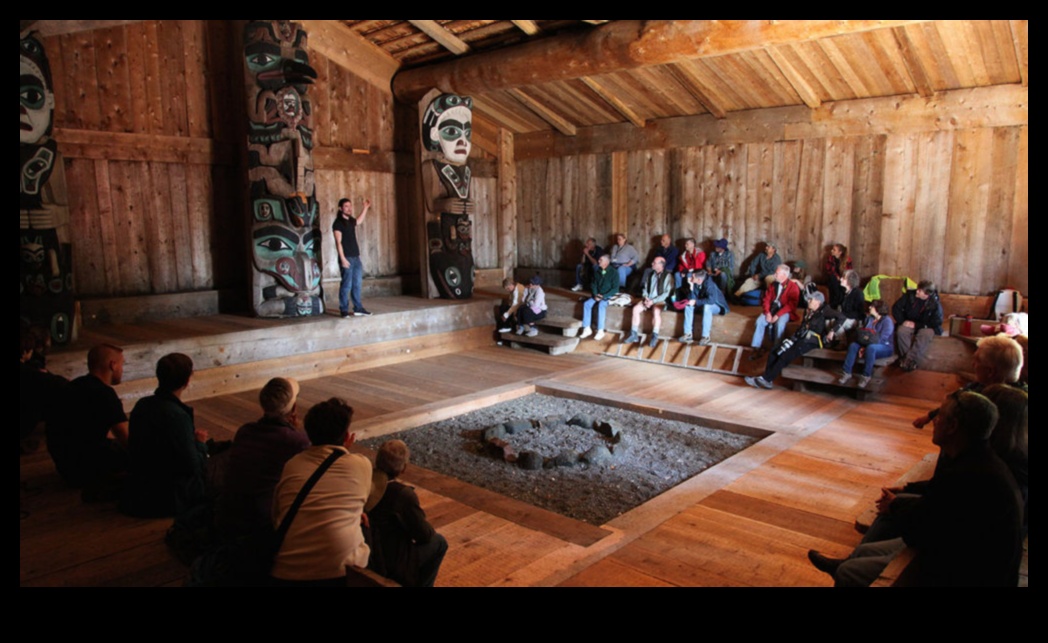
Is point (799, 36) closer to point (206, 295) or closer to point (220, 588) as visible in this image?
point (220, 588)

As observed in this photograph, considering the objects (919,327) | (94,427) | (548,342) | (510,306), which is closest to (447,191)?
(510,306)

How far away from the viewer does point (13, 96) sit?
2.73 meters

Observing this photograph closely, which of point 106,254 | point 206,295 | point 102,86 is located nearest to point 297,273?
point 206,295

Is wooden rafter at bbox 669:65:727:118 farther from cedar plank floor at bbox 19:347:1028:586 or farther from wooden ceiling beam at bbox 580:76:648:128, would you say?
cedar plank floor at bbox 19:347:1028:586

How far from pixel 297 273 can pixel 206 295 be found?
1499 mm

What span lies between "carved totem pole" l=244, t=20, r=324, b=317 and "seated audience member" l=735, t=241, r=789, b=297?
217 inches

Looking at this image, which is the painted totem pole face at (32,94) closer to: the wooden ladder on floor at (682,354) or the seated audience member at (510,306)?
the seated audience member at (510,306)

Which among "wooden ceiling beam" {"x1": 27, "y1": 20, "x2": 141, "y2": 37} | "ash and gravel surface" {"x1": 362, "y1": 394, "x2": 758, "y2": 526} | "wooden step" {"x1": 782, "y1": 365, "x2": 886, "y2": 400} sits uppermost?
"wooden ceiling beam" {"x1": 27, "y1": 20, "x2": 141, "y2": 37}

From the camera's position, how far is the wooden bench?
21.9 feet

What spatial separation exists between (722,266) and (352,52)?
594 centimetres

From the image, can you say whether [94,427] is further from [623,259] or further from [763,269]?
[763,269]

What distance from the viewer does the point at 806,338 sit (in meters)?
7.02

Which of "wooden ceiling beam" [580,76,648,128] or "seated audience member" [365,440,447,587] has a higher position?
"wooden ceiling beam" [580,76,648,128]

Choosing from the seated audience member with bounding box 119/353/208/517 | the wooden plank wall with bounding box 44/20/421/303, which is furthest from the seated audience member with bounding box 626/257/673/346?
the seated audience member with bounding box 119/353/208/517
